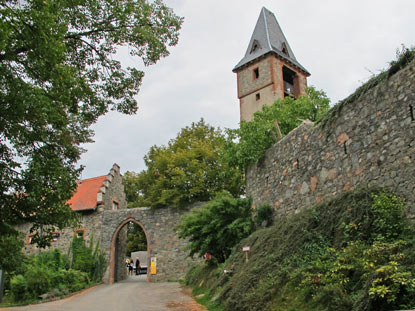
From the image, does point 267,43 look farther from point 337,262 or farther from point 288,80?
point 337,262

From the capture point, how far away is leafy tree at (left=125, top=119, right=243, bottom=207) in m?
23.1

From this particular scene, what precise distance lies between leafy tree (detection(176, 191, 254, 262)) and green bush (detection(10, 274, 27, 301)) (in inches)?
234

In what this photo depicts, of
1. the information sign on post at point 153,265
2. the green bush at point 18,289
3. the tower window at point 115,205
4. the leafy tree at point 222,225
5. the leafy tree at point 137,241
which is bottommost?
the green bush at point 18,289

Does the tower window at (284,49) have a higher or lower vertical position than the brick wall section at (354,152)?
higher

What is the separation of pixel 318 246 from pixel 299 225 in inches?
42.5

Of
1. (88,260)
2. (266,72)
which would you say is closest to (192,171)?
(88,260)

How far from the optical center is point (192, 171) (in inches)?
957

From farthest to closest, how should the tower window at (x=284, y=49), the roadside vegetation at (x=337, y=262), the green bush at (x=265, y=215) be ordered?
1. the tower window at (x=284, y=49)
2. the green bush at (x=265, y=215)
3. the roadside vegetation at (x=337, y=262)

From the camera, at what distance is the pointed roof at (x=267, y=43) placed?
32.5 meters

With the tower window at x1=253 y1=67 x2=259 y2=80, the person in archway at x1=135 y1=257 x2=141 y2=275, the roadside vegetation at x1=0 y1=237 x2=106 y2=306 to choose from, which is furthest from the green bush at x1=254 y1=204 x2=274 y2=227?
the person in archway at x1=135 y1=257 x2=141 y2=275

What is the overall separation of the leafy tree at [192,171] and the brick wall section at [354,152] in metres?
9.99

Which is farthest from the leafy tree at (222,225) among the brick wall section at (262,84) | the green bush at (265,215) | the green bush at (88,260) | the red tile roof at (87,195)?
the brick wall section at (262,84)

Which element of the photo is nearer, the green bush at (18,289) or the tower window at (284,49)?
the green bush at (18,289)

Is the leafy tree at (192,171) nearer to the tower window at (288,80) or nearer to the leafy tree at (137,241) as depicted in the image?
the tower window at (288,80)
